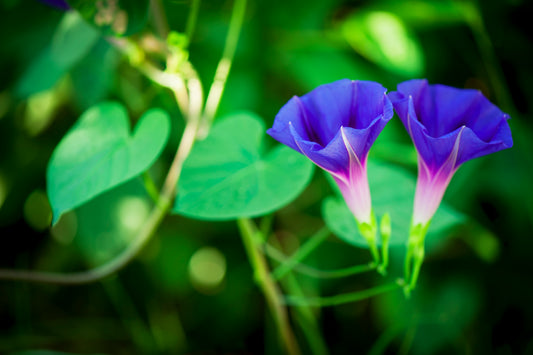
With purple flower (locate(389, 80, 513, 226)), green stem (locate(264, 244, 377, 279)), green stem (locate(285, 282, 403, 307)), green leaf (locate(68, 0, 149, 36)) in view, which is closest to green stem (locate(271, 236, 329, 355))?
green stem (locate(264, 244, 377, 279))

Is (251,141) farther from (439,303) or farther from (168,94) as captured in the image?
(439,303)

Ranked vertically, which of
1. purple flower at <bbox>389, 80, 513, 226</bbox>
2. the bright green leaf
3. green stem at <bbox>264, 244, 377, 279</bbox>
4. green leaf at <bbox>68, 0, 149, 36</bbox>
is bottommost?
green stem at <bbox>264, 244, 377, 279</bbox>

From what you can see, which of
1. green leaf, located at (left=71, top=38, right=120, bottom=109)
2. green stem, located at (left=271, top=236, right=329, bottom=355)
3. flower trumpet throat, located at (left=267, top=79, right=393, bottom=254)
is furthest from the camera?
green stem, located at (left=271, top=236, right=329, bottom=355)

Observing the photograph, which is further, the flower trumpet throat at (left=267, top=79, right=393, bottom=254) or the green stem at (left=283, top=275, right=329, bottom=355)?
the green stem at (left=283, top=275, right=329, bottom=355)

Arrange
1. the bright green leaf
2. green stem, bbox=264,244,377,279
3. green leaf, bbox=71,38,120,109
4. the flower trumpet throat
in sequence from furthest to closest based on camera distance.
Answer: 1. green leaf, bbox=71,38,120,109
2. the bright green leaf
3. green stem, bbox=264,244,377,279
4. the flower trumpet throat

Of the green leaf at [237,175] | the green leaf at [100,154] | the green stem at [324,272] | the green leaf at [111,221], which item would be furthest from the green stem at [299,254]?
the green leaf at [111,221]

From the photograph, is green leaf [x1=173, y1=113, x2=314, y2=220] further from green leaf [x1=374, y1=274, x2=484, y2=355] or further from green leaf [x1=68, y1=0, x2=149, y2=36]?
green leaf [x1=374, y1=274, x2=484, y2=355]

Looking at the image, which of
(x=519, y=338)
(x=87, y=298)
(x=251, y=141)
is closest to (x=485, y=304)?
(x=519, y=338)
